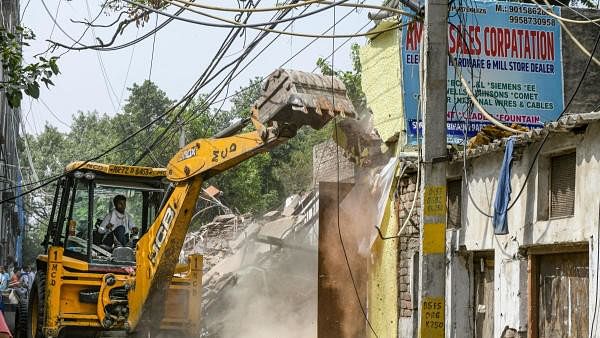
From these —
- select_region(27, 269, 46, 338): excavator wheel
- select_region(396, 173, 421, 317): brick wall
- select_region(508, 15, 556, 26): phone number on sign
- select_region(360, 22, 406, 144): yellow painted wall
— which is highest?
select_region(508, 15, 556, 26): phone number on sign

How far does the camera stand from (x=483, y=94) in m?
16.2

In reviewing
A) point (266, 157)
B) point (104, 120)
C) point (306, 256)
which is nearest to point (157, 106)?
point (266, 157)

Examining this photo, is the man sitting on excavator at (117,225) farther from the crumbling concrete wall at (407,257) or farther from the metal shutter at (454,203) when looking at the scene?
the metal shutter at (454,203)

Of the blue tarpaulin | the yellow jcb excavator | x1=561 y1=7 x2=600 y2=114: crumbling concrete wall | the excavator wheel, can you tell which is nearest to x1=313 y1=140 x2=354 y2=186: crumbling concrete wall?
x1=561 y1=7 x2=600 y2=114: crumbling concrete wall

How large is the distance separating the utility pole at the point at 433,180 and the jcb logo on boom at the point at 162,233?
4963 mm

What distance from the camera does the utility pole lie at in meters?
9.89

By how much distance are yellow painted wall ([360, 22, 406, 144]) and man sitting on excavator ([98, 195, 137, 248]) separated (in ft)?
16.2

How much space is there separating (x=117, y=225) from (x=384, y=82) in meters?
5.64

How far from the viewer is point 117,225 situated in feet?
48.9

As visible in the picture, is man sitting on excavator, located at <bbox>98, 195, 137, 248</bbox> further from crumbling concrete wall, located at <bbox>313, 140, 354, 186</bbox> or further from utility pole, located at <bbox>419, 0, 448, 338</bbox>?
utility pole, located at <bbox>419, 0, 448, 338</bbox>

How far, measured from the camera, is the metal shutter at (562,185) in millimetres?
11641

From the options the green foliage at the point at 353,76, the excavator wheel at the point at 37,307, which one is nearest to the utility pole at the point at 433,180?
the excavator wheel at the point at 37,307

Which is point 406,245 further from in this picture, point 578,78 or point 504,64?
point 578,78

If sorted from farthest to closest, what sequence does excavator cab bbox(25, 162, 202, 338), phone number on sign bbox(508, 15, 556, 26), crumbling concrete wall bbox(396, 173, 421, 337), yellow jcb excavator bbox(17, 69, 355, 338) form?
phone number on sign bbox(508, 15, 556, 26)
crumbling concrete wall bbox(396, 173, 421, 337)
excavator cab bbox(25, 162, 202, 338)
yellow jcb excavator bbox(17, 69, 355, 338)
